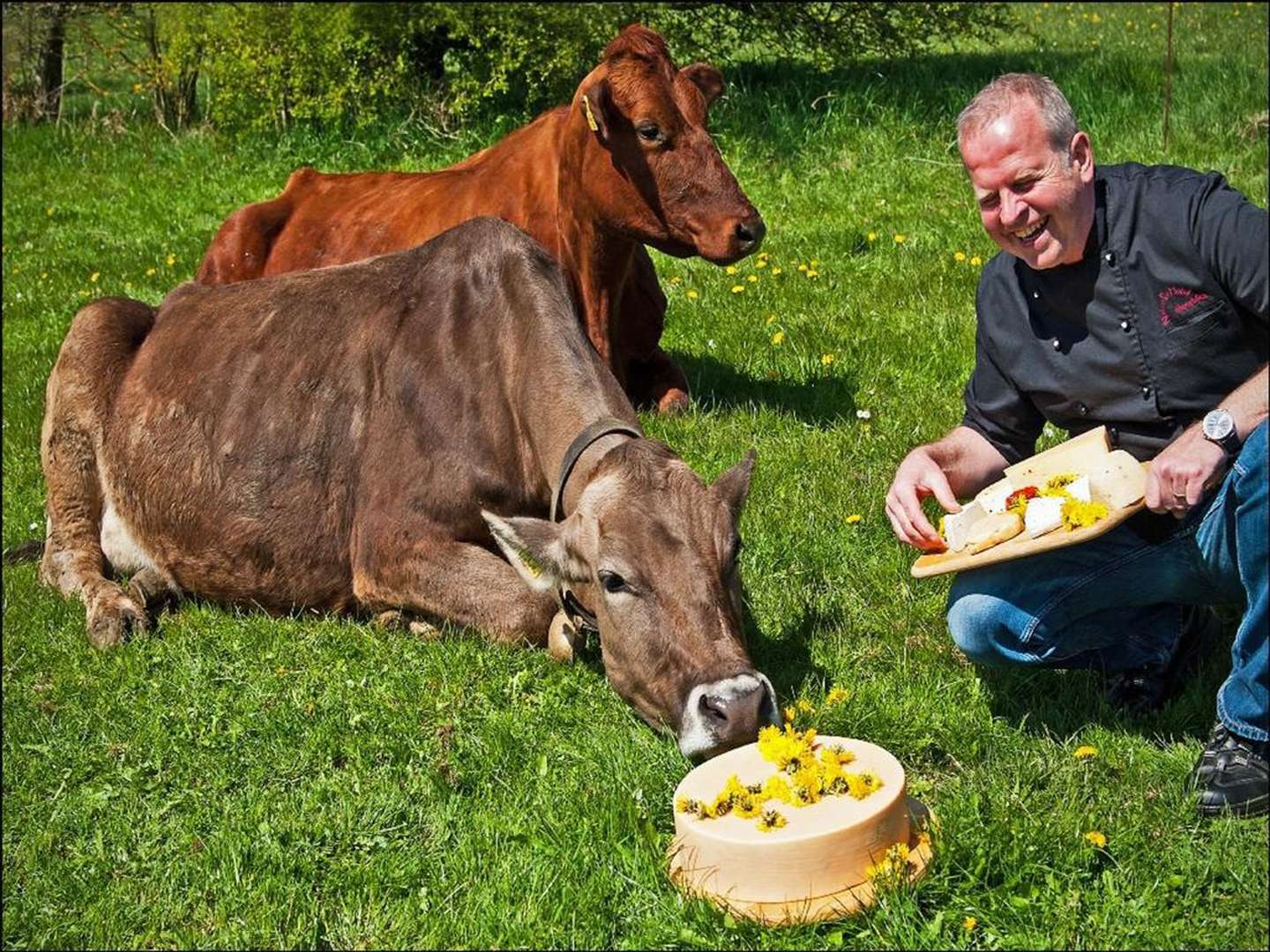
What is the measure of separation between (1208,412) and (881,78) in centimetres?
1054

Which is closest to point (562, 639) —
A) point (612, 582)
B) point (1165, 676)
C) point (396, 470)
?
point (612, 582)

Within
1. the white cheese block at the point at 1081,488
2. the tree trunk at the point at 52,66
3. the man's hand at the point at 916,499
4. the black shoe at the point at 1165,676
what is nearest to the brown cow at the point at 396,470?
the man's hand at the point at 916,499

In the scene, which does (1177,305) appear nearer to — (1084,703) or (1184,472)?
(1184,472)

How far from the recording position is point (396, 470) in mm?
6770

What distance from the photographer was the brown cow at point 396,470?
206 inches

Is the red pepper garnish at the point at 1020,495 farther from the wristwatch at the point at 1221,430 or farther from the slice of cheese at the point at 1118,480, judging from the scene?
the wristwatch at the point at 1221,430

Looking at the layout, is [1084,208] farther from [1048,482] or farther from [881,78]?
[881,78]

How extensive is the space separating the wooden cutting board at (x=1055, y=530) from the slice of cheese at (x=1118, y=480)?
0.03m

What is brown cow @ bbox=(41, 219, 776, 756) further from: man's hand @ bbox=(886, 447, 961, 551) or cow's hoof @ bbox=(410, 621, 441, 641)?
man's hand @ bbox=(886, 447, 961, 551)

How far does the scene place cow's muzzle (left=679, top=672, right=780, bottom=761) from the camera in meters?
4.75

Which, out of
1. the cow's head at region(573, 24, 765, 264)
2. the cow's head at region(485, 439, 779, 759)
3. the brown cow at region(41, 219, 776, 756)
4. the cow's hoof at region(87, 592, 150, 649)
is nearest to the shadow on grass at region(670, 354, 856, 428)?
the cow's head at region(573, 24, 765, 264)

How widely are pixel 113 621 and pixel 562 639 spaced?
2279 mm

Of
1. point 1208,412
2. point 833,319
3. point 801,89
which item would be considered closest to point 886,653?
point 1208,412

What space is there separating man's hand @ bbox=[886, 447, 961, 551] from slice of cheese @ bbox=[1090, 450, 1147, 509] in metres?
0.50
